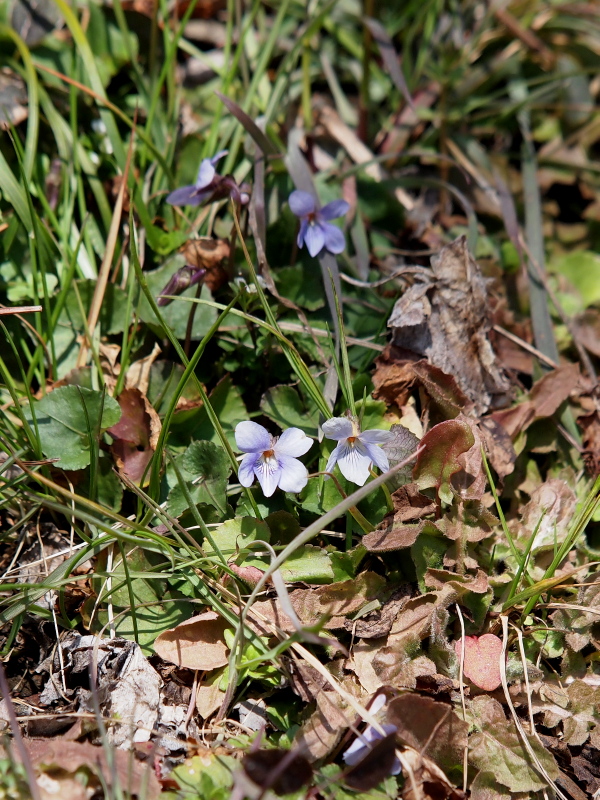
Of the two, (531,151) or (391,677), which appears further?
(531,151)

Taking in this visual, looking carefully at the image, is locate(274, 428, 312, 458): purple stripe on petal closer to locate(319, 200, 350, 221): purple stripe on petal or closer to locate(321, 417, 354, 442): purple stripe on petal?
locate(321, 417, 354, 442): purple stripe on petal

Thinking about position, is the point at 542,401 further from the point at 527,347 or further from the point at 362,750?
the point at 362,750

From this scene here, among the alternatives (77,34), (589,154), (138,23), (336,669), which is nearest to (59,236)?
(77,34)

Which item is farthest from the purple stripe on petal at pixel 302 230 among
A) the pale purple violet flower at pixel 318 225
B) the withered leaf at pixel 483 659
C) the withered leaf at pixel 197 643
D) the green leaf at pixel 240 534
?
the withered leaf at pixel 483 659

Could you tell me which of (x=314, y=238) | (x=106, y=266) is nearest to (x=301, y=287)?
(x=314, y=238)

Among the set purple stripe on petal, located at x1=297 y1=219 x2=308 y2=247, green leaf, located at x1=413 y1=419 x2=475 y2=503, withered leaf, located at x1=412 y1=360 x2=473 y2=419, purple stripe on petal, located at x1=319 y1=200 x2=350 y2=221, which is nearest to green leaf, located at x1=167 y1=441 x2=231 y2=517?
green leaf, located at x1=413 y1=419 x2=475 y2=503

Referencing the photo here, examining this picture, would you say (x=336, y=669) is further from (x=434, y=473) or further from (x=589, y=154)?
(x=589, y=154)

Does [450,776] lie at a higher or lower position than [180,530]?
lower
